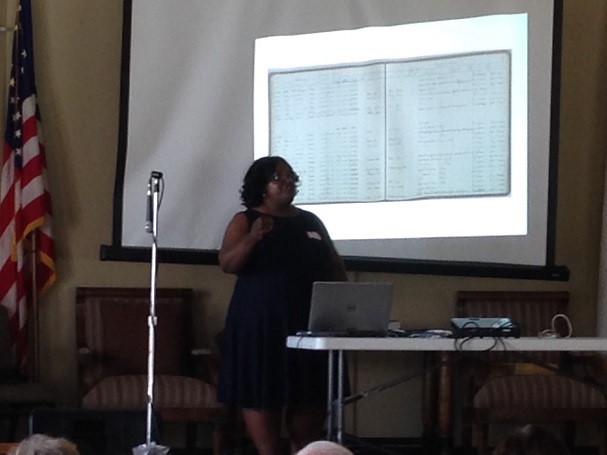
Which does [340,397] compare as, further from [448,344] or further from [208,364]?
[208,364]

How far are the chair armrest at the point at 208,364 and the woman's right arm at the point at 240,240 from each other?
0.93 metres

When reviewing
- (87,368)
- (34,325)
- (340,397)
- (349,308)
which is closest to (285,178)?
(349,308)

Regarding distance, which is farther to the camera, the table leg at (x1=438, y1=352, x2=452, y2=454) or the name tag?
the table leg at (x1=438, y1=352, x2=452, y2=454)

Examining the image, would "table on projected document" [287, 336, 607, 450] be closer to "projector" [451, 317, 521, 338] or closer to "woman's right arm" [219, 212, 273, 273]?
"projector" [451, 317, 521, 338]

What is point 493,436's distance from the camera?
18.4 feet

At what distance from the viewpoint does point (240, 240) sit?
14.3ft

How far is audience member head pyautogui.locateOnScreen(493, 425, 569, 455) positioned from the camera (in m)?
1.72

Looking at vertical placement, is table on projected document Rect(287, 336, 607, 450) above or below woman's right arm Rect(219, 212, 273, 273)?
below

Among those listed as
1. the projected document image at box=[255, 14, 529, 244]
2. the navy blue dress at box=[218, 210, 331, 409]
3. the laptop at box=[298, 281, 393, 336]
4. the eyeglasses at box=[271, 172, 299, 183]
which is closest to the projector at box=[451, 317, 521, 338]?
the laptop at box=[298, 281, 393, 336]

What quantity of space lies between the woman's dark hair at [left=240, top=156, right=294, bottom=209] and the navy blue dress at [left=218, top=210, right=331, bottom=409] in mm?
75

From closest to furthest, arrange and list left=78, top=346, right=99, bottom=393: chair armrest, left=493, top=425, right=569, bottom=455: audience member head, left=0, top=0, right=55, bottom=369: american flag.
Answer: left=493, top=425, right=569, bottom=455: audience member head
left=78, top=346, right=99, bottom=393: chair armrest
left=0, top=0, right=55, bottom=369: american flag

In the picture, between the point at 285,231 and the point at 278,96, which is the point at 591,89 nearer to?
the point at 278,96

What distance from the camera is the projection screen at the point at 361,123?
5.34 metres

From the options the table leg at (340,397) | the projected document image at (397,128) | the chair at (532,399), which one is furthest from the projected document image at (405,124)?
the table leg at (340,397)
